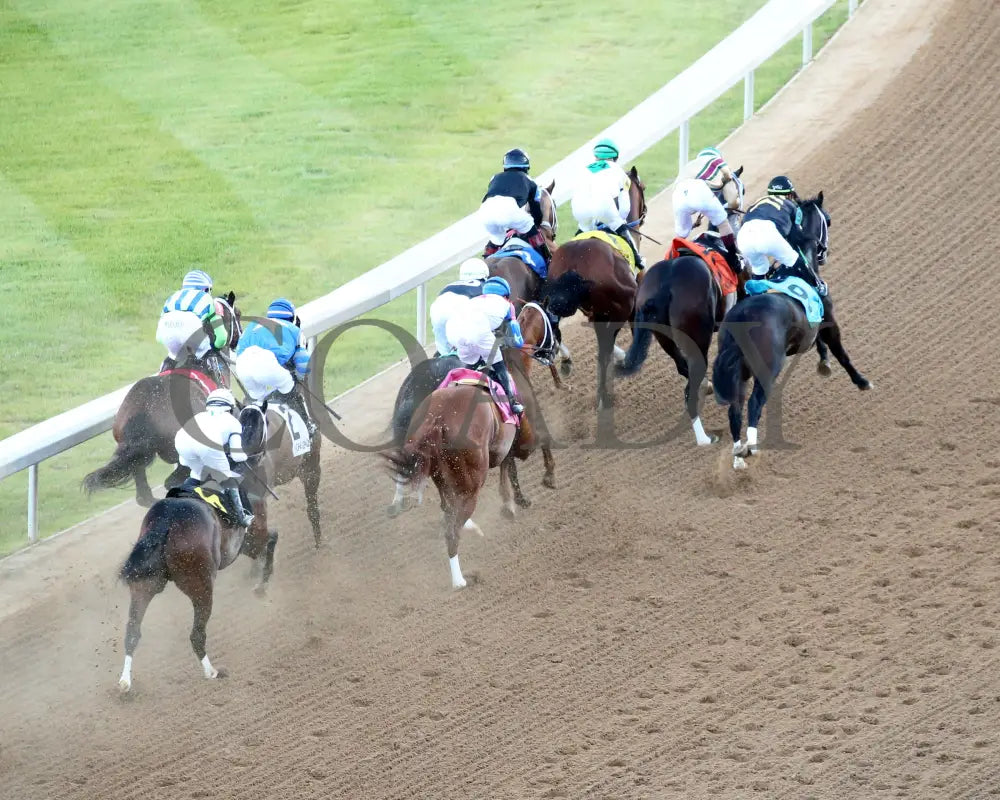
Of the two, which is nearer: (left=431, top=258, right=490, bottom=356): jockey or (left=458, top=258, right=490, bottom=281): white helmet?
(left=431, top=258, right=490, bottom=356): jockey

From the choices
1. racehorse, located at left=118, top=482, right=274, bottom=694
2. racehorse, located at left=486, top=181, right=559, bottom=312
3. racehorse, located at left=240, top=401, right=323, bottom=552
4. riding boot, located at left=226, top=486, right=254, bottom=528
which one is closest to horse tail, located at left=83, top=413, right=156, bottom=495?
racehorse, located at left=240, top=401, right=323, bottom=552

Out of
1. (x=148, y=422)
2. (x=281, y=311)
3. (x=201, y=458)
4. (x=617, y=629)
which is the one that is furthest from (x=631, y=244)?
(x=201, y=458)

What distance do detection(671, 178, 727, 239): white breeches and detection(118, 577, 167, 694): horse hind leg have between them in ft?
13.4

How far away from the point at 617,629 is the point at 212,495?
81.9 inches

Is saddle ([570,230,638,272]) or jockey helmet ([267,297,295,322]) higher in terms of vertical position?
jockey helmet ([267,297,295,322])

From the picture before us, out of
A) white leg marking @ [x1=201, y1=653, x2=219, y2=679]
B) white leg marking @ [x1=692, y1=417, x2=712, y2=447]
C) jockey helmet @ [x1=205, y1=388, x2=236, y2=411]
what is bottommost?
white leg marking @ [x1=692, y1=417, x2=712, y2=447]

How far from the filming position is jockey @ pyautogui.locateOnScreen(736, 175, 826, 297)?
9562mm

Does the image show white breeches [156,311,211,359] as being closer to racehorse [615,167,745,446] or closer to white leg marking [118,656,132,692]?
white leg marking [118,656,132,692]

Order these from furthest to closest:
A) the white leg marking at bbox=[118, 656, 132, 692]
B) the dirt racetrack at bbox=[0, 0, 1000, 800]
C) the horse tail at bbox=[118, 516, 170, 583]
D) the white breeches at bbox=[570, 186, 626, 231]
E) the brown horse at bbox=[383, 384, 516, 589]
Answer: the white breeches at bbox=[570, 186, 626, 231], the brown horse at bbox=[383, 384, 516, 589], the white leg marking at bbox=[118, 656, 132, 692], the horse tail at bbox=[118, 516, 170, 583], the dirt racetrack at bbox=[0, 0, 1000, 800]

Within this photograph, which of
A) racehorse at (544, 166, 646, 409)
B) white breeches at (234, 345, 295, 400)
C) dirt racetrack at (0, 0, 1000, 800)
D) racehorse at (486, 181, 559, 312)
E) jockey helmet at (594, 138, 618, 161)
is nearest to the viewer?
dirt racetrack at (0, 0, 1000, 800)

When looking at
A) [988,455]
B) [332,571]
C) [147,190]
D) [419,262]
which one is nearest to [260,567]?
[332,571]

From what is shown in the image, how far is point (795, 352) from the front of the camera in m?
9.87

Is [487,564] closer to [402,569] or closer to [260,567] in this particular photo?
[402,569]

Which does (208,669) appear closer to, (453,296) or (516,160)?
(453,296)
